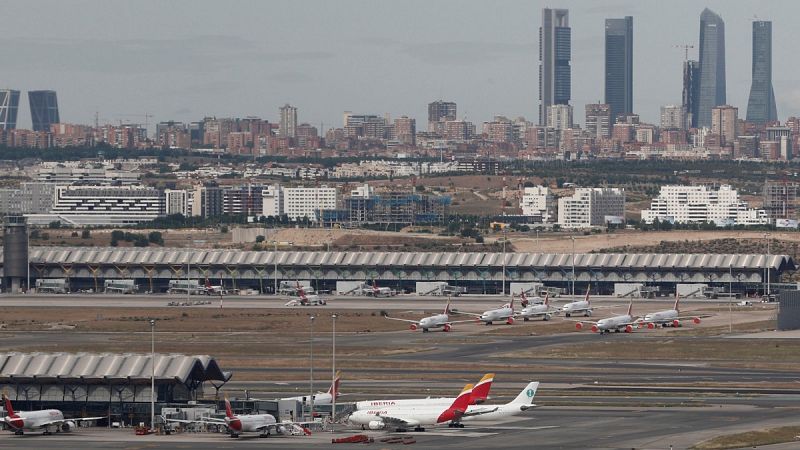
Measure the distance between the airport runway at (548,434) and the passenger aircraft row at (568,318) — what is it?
2477 inches

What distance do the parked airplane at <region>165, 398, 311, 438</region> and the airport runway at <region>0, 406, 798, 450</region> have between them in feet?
2.28

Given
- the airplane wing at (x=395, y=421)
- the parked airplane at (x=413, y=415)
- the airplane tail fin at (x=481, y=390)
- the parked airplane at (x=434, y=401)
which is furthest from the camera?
the airplane tail fin at (x=481, y=390)

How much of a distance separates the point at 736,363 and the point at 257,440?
5636 cm

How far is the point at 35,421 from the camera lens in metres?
105

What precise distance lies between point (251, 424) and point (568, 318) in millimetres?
95840

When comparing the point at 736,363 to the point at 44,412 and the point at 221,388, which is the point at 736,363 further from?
the point at 44,412

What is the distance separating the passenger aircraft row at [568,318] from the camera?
178 meters

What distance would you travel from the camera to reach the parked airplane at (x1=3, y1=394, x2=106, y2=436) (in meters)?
105

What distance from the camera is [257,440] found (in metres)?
103

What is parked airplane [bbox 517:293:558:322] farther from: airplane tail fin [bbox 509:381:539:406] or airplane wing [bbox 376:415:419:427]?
airplane wing [bbox 376:415:419:427]

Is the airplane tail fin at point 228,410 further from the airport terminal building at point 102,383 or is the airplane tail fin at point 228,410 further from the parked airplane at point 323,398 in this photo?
the parked airplane at point 323,398

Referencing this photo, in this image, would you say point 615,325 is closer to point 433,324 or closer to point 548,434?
point 433,324

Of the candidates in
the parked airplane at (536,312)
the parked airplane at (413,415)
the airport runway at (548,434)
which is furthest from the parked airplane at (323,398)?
the parked airplane at (536,312)

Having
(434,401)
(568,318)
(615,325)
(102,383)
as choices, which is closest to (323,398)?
(434,401)
